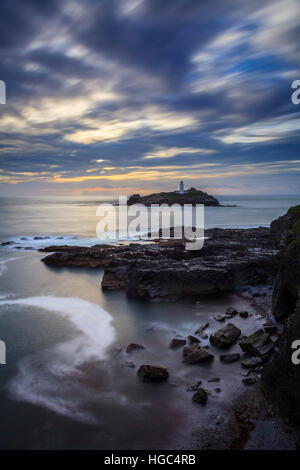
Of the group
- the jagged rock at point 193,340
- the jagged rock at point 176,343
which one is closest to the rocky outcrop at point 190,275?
the jagged rock at point 193,340

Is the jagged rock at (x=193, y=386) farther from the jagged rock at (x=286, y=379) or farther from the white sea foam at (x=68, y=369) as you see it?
the white sea foam at (x=68, y=369)

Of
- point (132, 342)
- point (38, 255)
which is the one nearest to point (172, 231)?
point (38, 255)

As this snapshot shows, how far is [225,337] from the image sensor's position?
512 inches

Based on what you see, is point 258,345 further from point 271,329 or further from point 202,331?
point 202,331

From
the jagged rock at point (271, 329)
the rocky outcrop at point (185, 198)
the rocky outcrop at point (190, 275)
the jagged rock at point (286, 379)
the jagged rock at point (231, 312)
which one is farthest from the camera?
the rocky outcrop at point (185, 198)

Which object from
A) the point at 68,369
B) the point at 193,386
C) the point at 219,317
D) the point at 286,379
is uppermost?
the point at 286,379

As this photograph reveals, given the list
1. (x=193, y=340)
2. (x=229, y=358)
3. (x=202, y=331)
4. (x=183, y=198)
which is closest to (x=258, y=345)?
(x=229, y=358)

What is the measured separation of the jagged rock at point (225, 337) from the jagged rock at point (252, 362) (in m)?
1.41

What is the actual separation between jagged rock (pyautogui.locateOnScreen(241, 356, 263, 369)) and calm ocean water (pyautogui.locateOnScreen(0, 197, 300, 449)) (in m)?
0.38

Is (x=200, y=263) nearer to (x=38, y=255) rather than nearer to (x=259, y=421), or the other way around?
(x=259, y=421)

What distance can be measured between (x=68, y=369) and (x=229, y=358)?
605cm

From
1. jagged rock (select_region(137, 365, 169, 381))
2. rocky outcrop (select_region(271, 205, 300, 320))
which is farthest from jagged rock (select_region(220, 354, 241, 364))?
rocky outcrop (select_region(271, 205, 300, 320))

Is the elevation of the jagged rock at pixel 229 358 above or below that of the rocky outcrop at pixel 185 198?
below

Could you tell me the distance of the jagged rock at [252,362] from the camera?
11164 mm
